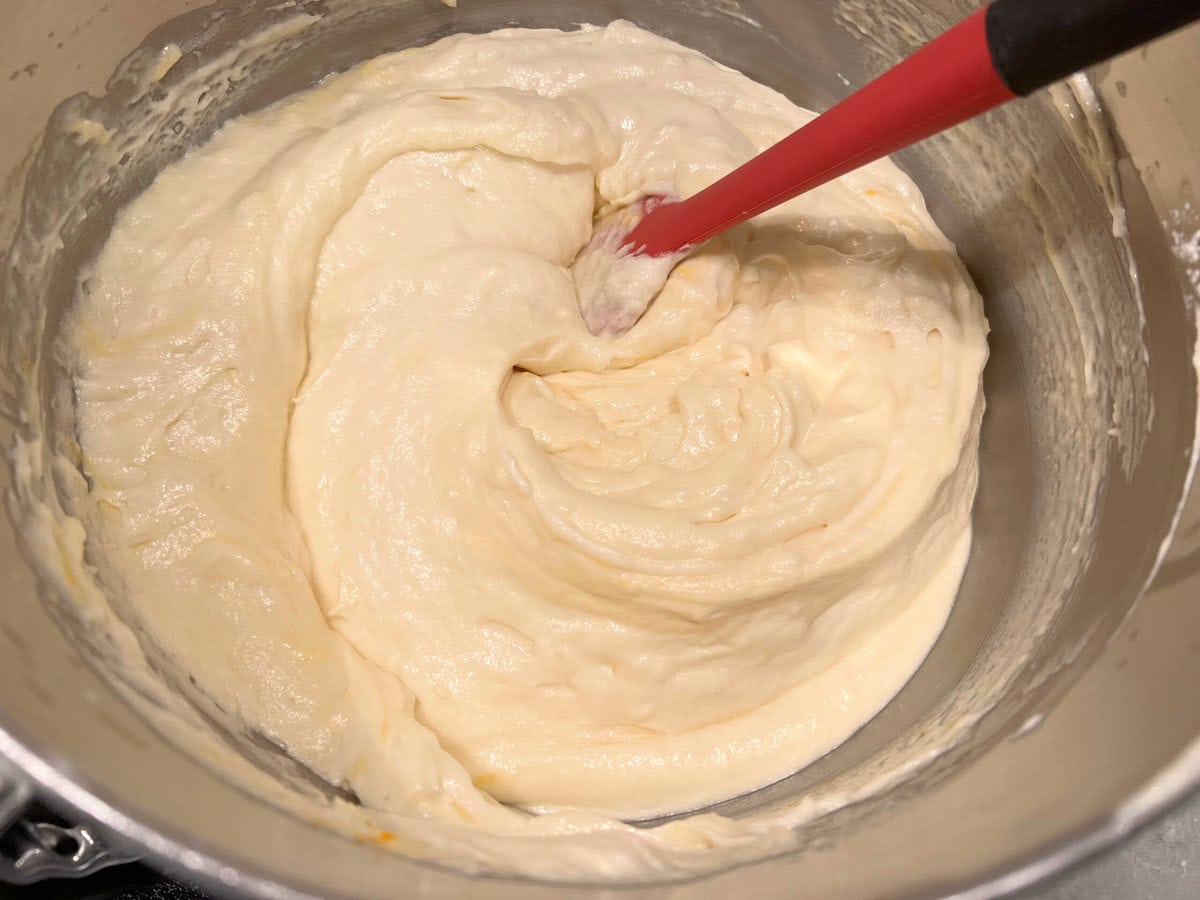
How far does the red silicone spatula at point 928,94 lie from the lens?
3.26 ft

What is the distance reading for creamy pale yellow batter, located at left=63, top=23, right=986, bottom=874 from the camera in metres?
1.59

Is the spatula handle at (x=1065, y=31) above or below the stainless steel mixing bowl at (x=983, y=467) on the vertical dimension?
above

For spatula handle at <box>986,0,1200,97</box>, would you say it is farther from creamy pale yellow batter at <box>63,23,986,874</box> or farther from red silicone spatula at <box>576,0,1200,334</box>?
creamy pale yellow batter at <box>63,23,986,874</box>

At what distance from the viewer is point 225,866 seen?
1047 millimetres

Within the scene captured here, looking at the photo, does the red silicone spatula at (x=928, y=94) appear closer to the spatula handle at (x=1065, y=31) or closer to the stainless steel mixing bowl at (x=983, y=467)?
the spatula handle at (x=1065, y=31)

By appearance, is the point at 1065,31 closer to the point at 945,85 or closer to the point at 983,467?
the point at 945,85

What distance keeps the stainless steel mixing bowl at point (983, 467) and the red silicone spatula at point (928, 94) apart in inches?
29.4

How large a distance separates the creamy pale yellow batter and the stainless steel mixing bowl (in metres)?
0.12

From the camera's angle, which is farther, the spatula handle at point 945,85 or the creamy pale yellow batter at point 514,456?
the creamy pale yellow batter at point 514,456

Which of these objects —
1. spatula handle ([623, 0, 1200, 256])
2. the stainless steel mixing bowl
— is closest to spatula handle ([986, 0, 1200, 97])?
spatula handle ([623, 0, 1200, 256])

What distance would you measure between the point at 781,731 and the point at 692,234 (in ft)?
3.55

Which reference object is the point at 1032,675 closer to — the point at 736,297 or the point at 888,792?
the point at 888,792

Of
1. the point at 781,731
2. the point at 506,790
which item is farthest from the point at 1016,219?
the point at 506,790

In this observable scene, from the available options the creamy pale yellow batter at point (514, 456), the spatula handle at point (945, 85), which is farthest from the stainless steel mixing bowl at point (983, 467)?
the spatula handle at point (945, 85)
